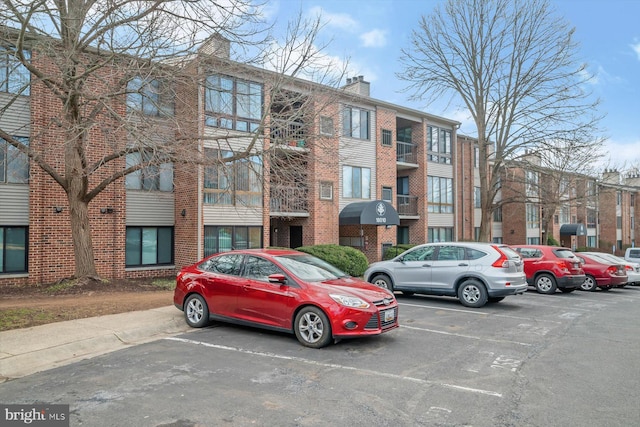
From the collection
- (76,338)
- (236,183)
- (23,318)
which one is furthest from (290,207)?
(76,338)

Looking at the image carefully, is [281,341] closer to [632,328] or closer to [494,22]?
[632,328]

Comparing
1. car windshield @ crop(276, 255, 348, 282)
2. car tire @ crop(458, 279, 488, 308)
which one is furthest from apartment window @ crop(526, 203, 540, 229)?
car windshield @ crop(276, 255, 348, 282)

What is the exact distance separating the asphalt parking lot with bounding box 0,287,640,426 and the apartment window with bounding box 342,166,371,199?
14.0 metres

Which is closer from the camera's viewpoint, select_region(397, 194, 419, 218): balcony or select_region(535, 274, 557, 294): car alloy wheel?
select_region(535, 274, 557, 294): car alloy wheel

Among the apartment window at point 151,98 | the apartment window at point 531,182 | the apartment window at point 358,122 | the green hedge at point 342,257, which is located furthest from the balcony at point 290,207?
the apartment window at point 531,182

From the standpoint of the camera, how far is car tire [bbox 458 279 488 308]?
10.6 metres

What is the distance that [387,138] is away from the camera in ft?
78.2

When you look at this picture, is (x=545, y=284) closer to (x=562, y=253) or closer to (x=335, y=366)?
(x=562, y=253)

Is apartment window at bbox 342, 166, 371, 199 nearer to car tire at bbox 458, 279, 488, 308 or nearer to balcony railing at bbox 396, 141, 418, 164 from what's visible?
balcony railing at bbox 396, 141, 418, 164

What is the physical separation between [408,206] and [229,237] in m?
12.1

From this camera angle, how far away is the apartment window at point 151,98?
10700 mm

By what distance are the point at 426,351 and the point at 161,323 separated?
4751 mm

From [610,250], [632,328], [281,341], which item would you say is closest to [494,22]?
[632,328]

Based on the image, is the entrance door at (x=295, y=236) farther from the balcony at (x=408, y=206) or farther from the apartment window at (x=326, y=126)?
the balcony at (x=408, y=206)
